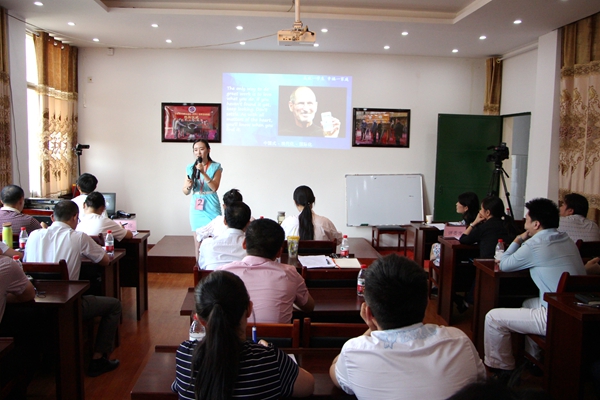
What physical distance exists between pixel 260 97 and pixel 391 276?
5.66m

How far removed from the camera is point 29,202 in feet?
16.3

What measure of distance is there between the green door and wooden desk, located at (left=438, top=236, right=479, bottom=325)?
2.83 metres

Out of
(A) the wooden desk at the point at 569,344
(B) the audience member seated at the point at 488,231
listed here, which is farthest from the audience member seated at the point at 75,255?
(B) the audience member seated at the point at 488,231

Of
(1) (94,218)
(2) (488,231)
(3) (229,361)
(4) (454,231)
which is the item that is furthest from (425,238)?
(3) (229,361)

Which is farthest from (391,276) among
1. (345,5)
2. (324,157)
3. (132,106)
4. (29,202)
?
(132,106)

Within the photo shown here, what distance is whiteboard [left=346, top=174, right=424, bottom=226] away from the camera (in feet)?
22.7

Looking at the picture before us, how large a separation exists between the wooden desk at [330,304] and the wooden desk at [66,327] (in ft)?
1.82

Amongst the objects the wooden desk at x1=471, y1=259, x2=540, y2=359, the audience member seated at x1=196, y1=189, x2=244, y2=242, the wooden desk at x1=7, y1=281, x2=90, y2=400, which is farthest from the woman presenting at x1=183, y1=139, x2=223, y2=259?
the wooden desk at x1=471, y1=259, x2=540, y2=359

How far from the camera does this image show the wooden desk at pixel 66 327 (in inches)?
90.0

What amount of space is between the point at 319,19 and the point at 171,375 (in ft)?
14.4

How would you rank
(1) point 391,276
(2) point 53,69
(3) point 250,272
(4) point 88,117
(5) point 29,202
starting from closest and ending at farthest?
(1) point 391,276 → (3) point 250,272 → (5) point 29,202 → (2) point 53,69 → (4) point 88,117

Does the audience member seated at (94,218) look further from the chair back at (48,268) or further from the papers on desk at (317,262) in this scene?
the papers on desk at (317,262)

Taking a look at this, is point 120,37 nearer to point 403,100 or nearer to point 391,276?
point 403,100

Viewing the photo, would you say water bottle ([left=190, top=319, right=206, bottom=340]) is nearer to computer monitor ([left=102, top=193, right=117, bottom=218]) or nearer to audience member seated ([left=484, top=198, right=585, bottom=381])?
audience member seated ([left=484, top=198, right=585, bottom=381])
